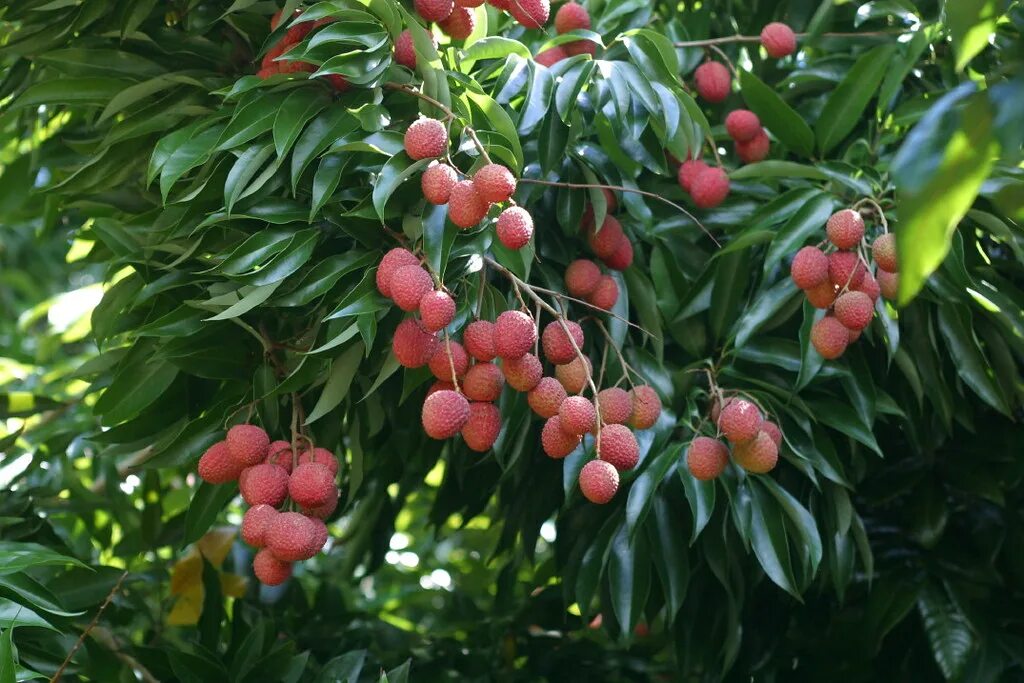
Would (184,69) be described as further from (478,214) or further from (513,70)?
(478,214)

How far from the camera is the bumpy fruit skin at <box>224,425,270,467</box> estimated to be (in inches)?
46.5

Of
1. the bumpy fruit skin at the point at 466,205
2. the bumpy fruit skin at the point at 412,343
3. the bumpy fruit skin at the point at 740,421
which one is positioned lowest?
the bumpy fruit skin at the point at 740,421

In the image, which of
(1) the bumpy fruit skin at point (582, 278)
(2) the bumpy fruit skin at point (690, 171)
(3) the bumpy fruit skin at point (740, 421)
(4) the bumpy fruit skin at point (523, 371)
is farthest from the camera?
(2) the bumpy fruit skin at point (690, 171)

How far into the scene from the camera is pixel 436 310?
1033mm

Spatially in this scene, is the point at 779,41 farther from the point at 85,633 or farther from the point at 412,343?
the point at 85,633

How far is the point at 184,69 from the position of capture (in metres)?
1.45

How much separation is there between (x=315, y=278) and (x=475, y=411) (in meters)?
0.22

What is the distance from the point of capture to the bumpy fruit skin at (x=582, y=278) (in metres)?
1.35

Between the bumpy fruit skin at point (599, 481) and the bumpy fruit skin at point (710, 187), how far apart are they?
45 centimetres

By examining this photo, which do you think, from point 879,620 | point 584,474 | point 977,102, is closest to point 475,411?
point 584,474

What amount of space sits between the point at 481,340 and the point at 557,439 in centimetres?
13

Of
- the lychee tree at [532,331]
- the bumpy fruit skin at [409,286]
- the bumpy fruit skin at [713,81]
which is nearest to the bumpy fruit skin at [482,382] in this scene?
the lychee tree at [532,331]

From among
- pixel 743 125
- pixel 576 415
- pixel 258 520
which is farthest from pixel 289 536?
pixel 743 125

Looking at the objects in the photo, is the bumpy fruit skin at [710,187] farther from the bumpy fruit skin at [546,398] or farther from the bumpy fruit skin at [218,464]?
the bumpy fruit skin at [218,464]
